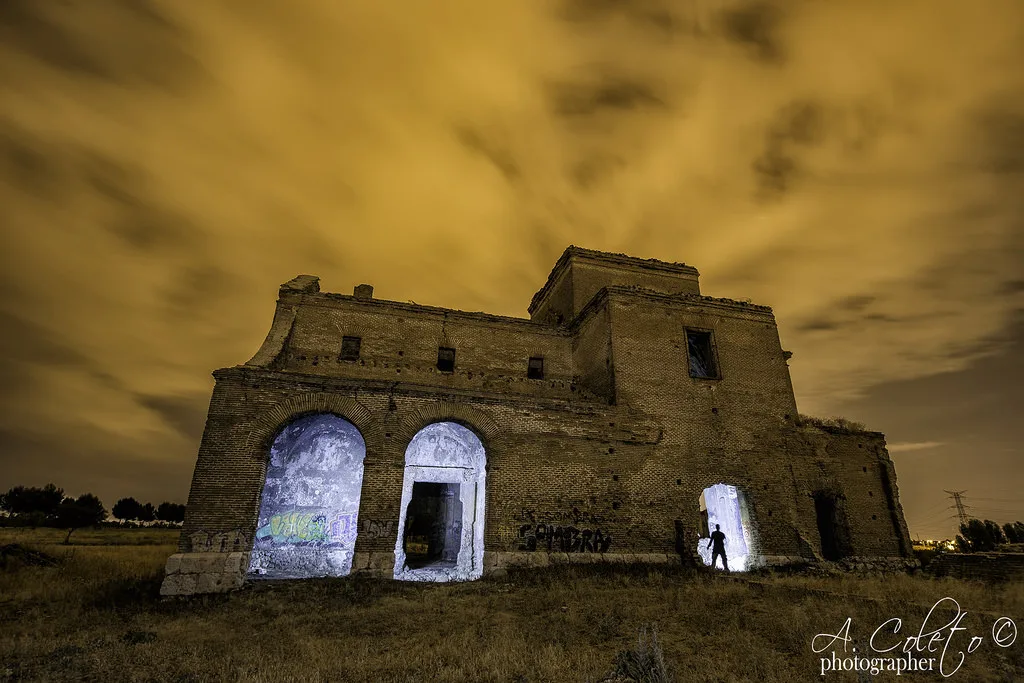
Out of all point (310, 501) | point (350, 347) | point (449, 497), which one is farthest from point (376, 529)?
point (449, 497)

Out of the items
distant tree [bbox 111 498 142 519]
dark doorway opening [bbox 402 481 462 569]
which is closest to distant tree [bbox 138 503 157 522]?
distant tree [bbox 111 498 142 519]

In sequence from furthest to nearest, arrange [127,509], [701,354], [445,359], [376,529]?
[127,509]
[445,359]
[701,354]
[376,529]

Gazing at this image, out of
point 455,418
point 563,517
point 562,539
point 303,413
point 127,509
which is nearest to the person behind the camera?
point 303,413

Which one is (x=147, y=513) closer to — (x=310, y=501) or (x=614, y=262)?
(x=310, y=501)

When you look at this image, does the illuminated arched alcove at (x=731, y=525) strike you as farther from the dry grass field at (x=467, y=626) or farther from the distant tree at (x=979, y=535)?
the distant tree at (x=979, y=535)

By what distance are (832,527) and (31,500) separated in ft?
199

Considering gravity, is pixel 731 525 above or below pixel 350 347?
below

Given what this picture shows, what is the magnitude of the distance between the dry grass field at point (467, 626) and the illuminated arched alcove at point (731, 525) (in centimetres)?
292

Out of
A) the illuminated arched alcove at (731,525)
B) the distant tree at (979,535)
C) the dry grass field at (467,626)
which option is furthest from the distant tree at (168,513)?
the distant tree at (979,535)

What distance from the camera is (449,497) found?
20.3 metres

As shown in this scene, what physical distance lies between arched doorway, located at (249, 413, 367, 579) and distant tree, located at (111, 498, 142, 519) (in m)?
54.9

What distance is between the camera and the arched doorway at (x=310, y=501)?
44.8 ft

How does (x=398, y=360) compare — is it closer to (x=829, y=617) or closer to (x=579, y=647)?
(x=579, y=647)

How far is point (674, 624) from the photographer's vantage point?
8.05 metres
